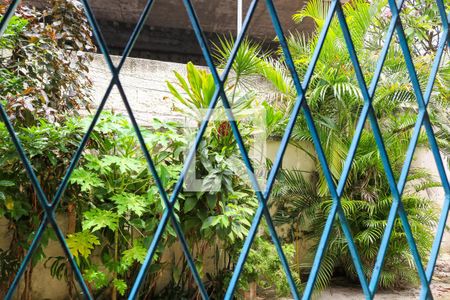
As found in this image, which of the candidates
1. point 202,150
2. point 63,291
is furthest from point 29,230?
point 202,150

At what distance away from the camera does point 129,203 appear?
220cm

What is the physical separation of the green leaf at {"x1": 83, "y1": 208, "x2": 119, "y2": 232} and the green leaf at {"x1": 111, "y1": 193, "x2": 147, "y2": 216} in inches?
2.3

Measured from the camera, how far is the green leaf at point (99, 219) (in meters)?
2.08

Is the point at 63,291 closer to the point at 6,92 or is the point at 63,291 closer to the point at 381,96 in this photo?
the point at 6,92

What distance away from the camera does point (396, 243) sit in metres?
3.17

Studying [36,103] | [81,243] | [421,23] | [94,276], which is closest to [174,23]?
[421,23]

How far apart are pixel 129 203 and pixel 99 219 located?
0.60ft

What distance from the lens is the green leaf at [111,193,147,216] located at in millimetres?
Answer: 2170

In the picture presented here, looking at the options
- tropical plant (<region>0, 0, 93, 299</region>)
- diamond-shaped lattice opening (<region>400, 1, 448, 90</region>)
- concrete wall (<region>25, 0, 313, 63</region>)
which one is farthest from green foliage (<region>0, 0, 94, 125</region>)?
concrete wall (<region>25, 0, 313, 63</region>)

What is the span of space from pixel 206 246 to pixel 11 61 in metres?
1.68

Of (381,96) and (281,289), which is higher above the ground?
(381,96)

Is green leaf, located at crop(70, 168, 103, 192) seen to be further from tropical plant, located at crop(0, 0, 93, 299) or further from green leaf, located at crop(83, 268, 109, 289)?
green leaf, located at crop(83, 268, 109, 289)

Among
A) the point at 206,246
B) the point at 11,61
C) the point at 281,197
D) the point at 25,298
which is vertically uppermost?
the point at 11,61

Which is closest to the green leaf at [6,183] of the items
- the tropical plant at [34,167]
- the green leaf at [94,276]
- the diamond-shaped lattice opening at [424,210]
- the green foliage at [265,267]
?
the tropical plant at [34,167]
